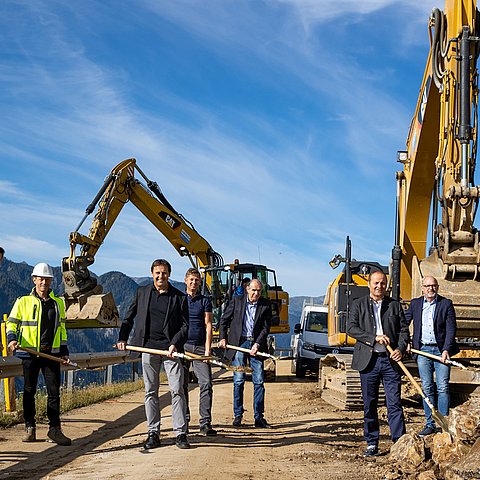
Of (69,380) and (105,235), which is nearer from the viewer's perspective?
(69,380)

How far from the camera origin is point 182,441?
818cm

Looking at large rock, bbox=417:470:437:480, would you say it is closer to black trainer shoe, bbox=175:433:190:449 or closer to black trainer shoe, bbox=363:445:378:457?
black trainer shoe, bbox=363:445:378:457

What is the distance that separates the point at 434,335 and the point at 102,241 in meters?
13.7

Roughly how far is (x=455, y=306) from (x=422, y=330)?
698 mm

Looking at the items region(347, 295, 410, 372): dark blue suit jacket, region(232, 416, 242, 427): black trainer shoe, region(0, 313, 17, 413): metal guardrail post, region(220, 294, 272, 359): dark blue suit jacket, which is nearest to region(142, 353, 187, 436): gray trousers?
region(347, 295, 410, 372): dark blue suit jacket

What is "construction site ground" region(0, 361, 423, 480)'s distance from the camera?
7020mm

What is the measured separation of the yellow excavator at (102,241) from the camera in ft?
65.8

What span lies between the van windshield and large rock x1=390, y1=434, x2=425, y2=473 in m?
15.6

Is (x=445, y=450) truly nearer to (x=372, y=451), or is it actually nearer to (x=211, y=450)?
(x=372, y=451)

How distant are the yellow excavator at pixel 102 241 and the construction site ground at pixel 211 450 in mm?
7184

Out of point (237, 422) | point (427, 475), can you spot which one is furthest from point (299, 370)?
point (427, 475)

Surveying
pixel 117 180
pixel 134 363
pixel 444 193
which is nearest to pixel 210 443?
pixel 444 193

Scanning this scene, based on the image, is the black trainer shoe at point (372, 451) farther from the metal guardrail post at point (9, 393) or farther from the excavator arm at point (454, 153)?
the metal guardrail post at point (9, 393)

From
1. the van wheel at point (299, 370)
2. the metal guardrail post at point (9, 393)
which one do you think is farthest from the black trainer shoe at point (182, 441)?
the van wheel at point (299, 370)
